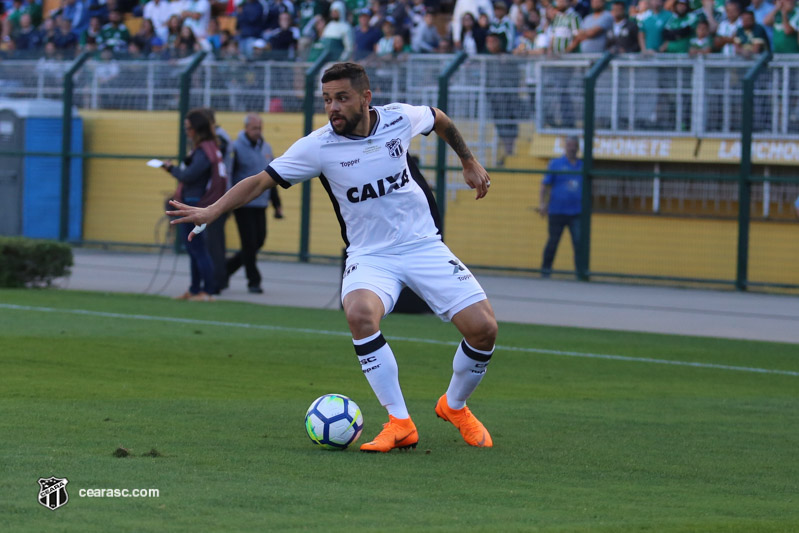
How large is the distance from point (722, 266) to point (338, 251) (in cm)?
659

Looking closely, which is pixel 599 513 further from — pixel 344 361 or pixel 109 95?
pixel 109 95

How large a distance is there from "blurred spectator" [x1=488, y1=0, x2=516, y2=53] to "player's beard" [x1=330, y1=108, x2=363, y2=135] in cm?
1486

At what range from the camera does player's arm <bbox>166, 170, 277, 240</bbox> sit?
6.75m

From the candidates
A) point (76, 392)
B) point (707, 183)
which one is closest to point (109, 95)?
point (707, 183)

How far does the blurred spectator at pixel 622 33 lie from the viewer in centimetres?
2019

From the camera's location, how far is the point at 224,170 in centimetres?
1502

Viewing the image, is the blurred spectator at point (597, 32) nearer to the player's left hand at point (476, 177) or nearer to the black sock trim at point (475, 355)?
→ the player's left hand at point (476, 177)

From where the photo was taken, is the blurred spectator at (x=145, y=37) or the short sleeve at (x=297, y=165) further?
the blurred spectator at (x=145, y=37)

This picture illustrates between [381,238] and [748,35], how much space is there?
43.5 feet

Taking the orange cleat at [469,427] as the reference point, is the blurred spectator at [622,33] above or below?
above

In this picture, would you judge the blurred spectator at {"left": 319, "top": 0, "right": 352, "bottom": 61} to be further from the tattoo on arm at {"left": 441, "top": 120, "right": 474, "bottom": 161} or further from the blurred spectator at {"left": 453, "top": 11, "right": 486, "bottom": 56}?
the tattoo on arm at {"left": 441, "top": 120, "right": 474, "bottom": 161}

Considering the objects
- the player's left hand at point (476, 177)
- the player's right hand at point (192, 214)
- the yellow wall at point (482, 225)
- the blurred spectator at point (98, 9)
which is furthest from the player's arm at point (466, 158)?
the blurred spectator at point (98, 9)

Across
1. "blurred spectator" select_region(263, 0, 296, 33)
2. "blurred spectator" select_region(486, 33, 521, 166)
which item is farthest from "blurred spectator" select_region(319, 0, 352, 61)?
"blurred spectator" select_region(486, 33, 521, 166)

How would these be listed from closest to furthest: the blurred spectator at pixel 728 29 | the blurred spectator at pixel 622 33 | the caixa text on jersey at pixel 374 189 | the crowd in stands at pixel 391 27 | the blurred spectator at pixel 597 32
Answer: the caixa text on jersey at pixel 374 189, the blurred spectator at pixel 728 29, the crowd in stands at pixel 391 27, the blurred spectator at pixel 622 33, the blurred spectator at pixel 597 32
